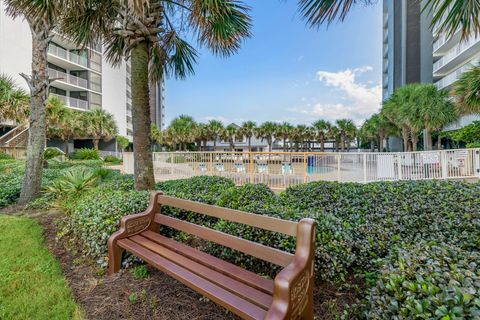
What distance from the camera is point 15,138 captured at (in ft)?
61.8

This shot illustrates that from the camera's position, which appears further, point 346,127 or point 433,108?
point 346,127

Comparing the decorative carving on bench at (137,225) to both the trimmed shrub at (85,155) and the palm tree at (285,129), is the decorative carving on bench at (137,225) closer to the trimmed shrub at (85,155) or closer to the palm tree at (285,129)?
the trimmed shrub at (85,155)

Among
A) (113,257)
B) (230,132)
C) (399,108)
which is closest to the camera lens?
(113,257)

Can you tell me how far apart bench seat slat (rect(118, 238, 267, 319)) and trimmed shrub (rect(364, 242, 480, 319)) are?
0.85m

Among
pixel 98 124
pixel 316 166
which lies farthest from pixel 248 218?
pixel 98 124

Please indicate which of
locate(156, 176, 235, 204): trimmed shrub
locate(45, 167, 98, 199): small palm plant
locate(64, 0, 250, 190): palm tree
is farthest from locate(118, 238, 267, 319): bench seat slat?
locate(45, 167, 98, 199): small palm plant

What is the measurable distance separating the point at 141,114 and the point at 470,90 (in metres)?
10.8

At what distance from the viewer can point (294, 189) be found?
4.58 m

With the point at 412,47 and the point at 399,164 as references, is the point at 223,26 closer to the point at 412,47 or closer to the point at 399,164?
the point at 399,164

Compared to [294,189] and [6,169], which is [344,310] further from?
[6,169]

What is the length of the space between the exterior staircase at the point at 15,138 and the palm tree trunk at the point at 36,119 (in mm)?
15588

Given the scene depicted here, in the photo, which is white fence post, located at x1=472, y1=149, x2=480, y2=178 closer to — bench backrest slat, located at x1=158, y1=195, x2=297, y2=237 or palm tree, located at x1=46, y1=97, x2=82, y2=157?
bench backrest slat, located at x1=158, y1=195, x2=297, y2=237

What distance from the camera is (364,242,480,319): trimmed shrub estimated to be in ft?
4.46

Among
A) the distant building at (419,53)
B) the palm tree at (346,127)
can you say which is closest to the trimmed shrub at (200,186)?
the distant building at (419,53)
